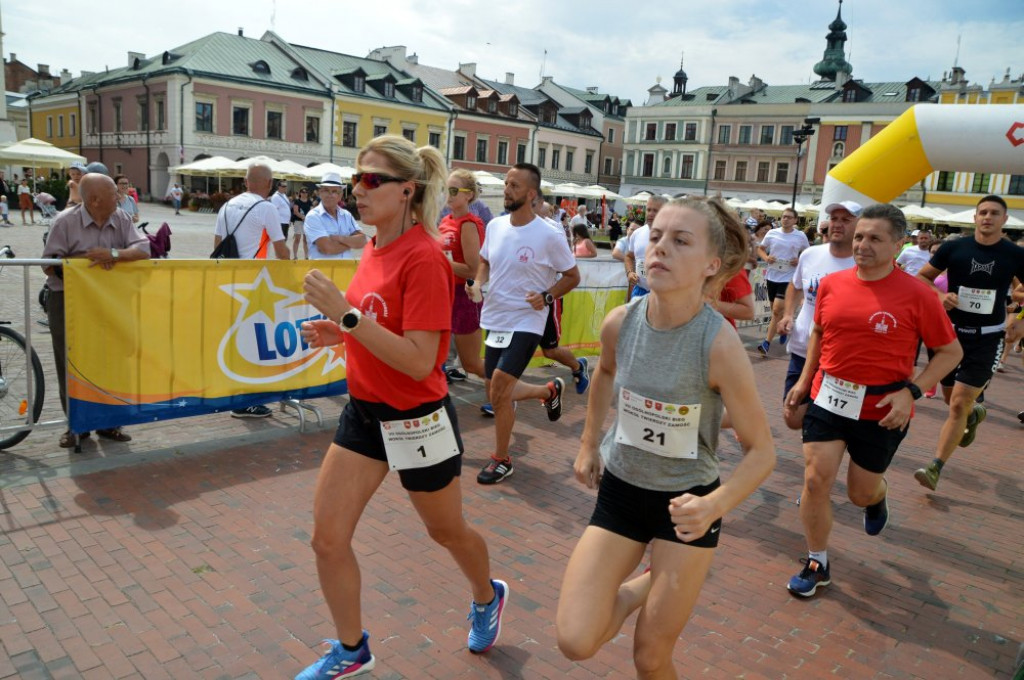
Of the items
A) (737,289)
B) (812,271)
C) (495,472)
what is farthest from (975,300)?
(495,472)

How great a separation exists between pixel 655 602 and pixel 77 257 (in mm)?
4788

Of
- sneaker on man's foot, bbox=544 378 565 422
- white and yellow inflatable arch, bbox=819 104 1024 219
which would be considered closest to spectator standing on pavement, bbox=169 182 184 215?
white and yellow inflatable arch, bbox=819 104 1024 219

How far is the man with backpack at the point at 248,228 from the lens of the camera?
6.78 meters

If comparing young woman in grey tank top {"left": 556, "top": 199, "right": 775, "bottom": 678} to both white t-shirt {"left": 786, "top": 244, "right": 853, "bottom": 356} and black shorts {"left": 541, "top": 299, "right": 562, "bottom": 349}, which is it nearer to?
white t-shirt {"left": 786, "top": 244, "right": 853, "bottom": 356}

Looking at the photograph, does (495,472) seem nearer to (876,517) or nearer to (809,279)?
(876,517)

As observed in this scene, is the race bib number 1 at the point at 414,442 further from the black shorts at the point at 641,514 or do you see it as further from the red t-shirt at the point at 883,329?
the red t-shirt at the point at 883,329

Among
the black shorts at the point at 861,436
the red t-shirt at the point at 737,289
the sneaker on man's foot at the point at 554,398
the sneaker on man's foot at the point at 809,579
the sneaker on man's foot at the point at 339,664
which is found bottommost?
the sneaker on man's foot at the point at 809,579

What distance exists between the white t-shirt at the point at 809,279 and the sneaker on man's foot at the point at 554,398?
1801 mm

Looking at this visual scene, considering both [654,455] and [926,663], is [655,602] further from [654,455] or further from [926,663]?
[926,663]

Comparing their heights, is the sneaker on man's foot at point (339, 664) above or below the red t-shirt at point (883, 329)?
below

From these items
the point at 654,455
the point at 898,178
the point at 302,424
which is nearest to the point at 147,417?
the point at 302,424

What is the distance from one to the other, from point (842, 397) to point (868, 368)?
21 cm

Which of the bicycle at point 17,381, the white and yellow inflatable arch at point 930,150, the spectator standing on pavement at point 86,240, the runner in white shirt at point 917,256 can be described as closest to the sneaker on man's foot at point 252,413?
the spectator standing on pavement at point 86,240

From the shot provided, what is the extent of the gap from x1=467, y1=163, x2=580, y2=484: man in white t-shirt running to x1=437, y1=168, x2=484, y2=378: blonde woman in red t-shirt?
0.52 metres
